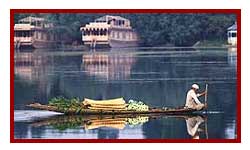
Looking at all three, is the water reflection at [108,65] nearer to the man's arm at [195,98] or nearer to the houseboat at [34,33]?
the houseboat at [34,33]

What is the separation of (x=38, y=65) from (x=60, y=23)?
12.6 inches

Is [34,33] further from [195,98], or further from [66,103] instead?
[195,98]

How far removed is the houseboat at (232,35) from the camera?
597 cm

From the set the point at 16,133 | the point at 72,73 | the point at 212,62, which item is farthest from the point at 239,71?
the point at 16,133

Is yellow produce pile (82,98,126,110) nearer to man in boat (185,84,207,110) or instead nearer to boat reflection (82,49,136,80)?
boat reflection (82,49,136,80)

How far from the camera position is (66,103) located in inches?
239

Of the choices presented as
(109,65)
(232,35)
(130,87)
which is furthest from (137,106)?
(232,35)

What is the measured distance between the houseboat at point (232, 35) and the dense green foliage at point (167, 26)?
0.10 feet

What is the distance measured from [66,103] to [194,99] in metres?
0.84

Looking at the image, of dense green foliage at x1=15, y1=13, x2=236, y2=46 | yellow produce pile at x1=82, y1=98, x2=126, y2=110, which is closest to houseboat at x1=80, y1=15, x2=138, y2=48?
dense green foliage at x1=15, y1=13, x2=236, y2=46

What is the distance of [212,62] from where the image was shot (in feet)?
19.9

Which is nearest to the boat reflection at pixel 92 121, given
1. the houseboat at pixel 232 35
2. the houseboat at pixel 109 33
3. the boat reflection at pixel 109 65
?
the boat reflection at pixel 109 65
